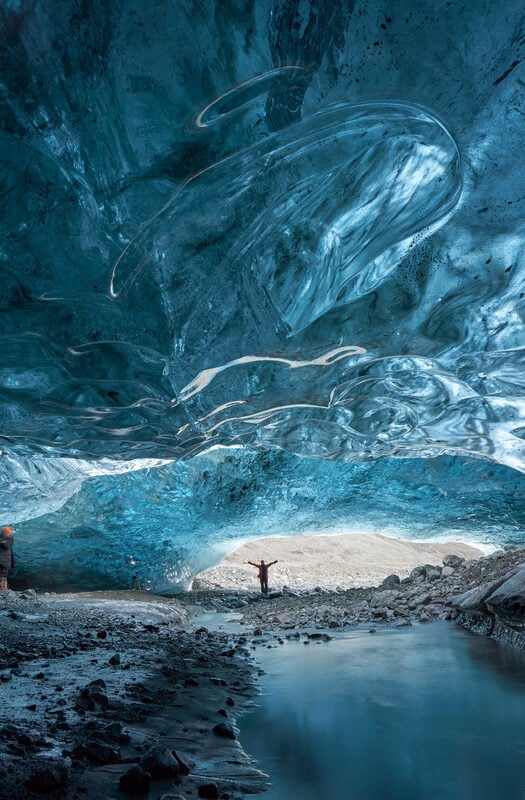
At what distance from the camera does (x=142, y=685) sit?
4102 millimetres

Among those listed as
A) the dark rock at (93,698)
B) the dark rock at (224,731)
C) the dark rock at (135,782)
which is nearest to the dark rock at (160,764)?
the dark rock at (135,782)

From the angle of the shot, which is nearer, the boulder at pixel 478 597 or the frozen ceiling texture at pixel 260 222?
the frozen ceiling texture at pixel 260 222

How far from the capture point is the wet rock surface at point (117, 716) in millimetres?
2166

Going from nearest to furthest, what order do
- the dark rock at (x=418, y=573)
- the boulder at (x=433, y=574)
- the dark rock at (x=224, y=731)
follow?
the dark rock at (x=224, y=731), the boulder at (x=433, y=574), the dark rock at (x=418, y=573)

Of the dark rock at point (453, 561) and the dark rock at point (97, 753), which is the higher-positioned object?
the dark rock at point (453, 561)

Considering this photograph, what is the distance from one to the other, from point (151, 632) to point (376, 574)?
2332cm

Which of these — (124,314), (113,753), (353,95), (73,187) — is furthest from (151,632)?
(353,95)

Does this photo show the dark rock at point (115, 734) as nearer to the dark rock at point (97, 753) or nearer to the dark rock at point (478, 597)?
the dark rock at point (97, 753)

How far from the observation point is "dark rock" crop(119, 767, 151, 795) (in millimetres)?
2119

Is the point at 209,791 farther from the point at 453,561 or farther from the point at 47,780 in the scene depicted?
the point at 453,561

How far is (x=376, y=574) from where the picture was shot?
2909 centimetres

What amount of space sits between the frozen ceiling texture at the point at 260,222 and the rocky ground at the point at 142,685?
2854mm

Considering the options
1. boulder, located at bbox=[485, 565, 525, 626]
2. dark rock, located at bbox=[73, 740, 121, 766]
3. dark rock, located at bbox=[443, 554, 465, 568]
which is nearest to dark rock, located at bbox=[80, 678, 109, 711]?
dark rock, located at bbox=[73, 740, 121, 766]

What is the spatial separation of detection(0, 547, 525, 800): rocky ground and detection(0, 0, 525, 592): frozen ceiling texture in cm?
285
